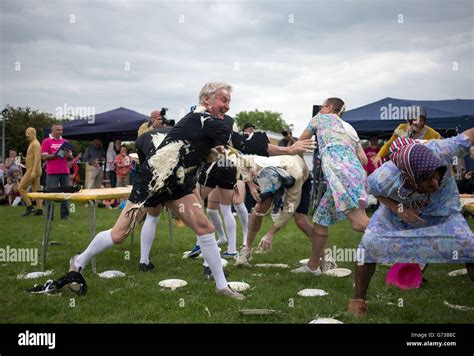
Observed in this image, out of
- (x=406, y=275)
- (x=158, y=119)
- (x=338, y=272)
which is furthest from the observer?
(x=158, y=119)

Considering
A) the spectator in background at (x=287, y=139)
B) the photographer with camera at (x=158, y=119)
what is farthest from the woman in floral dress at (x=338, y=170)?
the spectator in background at (x=287, y=139)

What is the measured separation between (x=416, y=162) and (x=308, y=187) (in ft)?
8.80

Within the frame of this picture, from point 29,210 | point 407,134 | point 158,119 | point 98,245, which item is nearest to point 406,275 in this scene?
point 98,245

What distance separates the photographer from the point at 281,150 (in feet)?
15.8

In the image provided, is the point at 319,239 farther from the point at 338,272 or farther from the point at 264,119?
the point at 264,119

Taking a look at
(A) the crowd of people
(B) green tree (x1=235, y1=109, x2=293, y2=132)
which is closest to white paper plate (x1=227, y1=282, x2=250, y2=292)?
(A) the crowd of people

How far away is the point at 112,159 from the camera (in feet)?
55.3

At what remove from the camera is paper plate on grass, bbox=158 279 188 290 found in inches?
199

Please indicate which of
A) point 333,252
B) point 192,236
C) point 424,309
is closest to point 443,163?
point 424,309

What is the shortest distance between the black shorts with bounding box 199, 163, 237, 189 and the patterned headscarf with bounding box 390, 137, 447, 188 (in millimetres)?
3192

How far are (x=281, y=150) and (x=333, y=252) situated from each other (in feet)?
8.46

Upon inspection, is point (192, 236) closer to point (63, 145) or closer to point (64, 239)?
point (64, 239)

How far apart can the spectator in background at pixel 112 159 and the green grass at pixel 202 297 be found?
9533 millimetres
